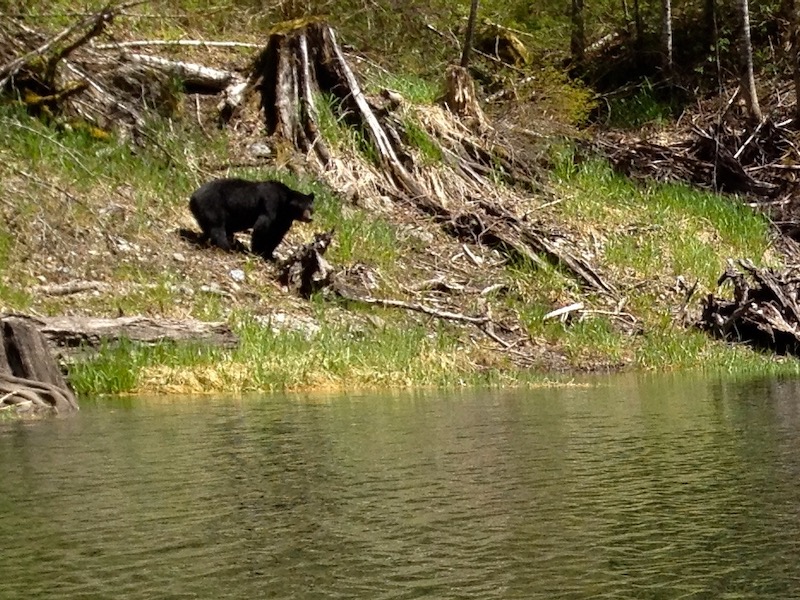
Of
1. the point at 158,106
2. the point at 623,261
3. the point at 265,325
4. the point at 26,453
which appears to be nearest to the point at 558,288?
the point at 623,261

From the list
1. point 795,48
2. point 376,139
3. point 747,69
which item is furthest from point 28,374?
point 795,48

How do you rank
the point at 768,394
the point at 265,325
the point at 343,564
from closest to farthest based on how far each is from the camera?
the point at 343,564, the point at 768,394, the point at 265,325

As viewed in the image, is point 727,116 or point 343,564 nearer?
point 343,564

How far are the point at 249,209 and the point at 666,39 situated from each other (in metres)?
13.0

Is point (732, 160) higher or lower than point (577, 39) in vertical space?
lower

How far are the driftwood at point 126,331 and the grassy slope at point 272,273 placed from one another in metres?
0.26

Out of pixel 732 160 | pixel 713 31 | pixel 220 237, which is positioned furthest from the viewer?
pixel 713 31

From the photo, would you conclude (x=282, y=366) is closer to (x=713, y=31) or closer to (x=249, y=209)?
(x=249, y=209)

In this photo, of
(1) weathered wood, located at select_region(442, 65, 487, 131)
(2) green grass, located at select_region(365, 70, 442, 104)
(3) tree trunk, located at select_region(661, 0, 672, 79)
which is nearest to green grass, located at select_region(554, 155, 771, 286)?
(1) weathered wood, located at select_region(442, 65, 487, 131)

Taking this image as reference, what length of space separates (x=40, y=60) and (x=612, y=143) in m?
10.6

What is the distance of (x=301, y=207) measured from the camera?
15.9 metres

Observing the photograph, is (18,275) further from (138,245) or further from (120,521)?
(120,521)

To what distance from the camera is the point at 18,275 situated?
1390 cm

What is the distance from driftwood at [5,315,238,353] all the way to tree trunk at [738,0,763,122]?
14.2 meters
